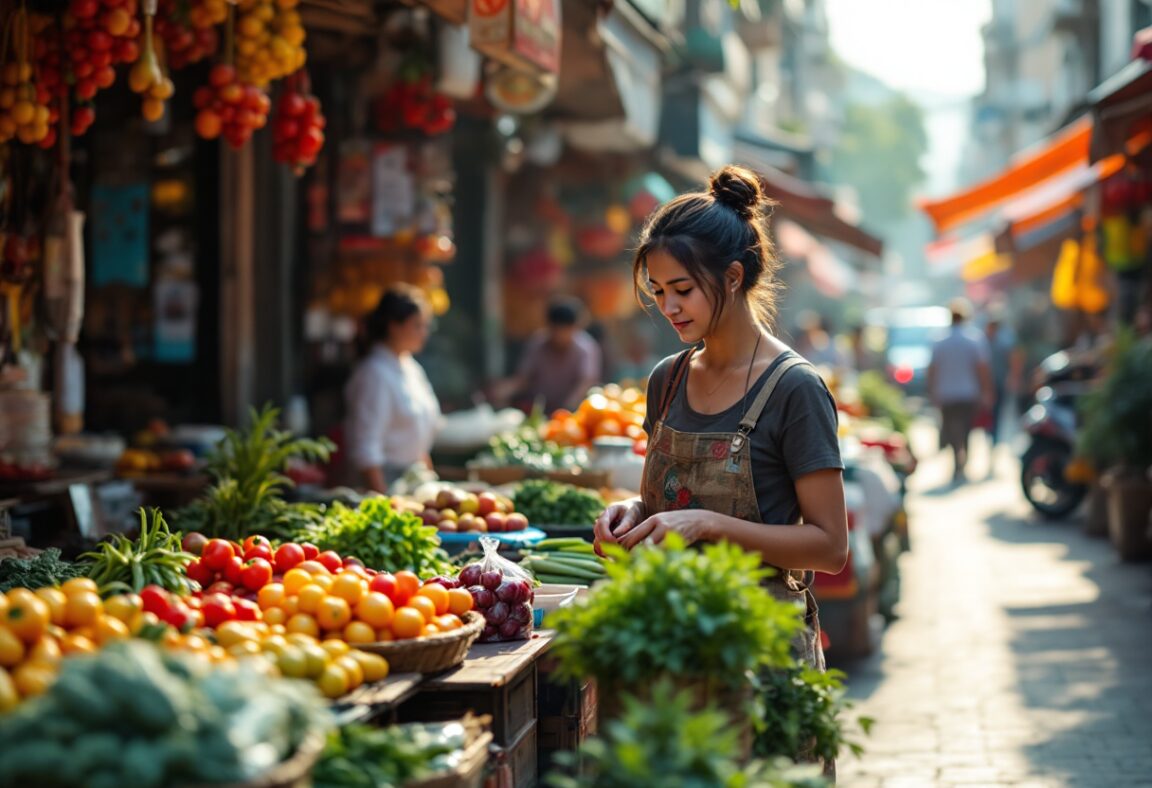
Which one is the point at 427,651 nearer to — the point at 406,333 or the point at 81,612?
the point at 81,612

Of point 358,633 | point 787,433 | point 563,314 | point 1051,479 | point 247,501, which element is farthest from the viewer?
point 1051,479

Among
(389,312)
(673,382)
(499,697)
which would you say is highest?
(389,312)

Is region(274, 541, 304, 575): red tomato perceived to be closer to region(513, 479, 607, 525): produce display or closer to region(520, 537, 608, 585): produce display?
region(520, 537, 608, 585): produce display

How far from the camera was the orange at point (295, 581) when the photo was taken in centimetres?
391

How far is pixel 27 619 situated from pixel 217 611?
0.68 m

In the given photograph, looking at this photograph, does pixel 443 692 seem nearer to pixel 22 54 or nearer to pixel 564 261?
pixel 22 54

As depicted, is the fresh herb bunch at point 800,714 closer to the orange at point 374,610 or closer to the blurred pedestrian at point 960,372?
the orange at point 374,610

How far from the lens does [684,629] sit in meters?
3.06

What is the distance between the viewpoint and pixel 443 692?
12.2ft

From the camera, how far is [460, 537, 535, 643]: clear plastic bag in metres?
4.28

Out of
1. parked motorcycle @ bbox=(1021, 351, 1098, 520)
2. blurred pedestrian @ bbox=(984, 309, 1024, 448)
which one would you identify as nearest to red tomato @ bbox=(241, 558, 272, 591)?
parked motorcycle @ bbox=(1021, 351, 1098, 520)

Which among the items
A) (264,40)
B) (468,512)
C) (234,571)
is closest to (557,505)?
(468,512)

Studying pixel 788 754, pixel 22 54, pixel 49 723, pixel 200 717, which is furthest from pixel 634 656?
pixel 22 54

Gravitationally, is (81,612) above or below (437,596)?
above
